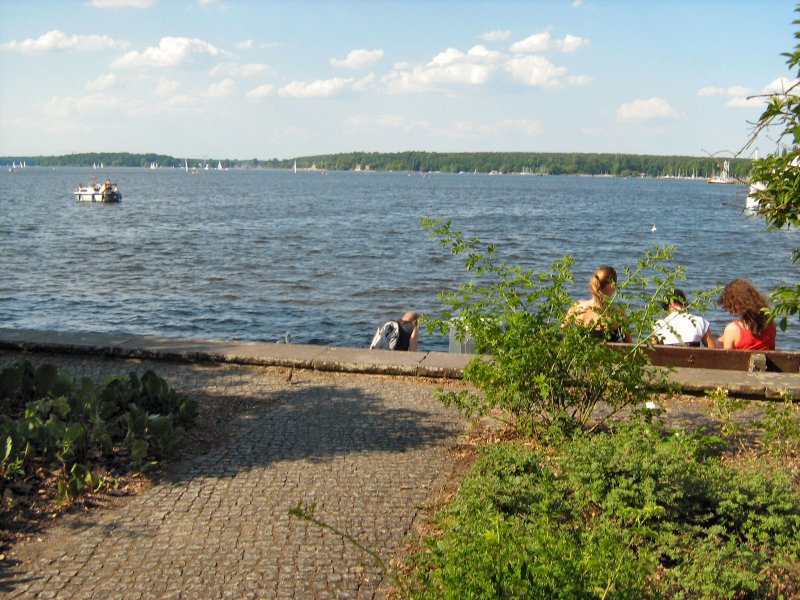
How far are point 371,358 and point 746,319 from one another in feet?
12.2

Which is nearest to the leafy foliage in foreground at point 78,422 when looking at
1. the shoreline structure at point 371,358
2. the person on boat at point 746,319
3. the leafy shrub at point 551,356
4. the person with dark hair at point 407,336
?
the shoreline structure at point 371,358

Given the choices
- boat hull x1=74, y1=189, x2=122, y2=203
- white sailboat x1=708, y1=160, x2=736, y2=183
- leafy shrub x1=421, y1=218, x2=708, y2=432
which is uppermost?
white sailboat x1=708, y1=160, x2=736, y2=183

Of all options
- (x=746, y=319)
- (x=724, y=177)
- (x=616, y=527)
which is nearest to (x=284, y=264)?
(x=746, y=319)

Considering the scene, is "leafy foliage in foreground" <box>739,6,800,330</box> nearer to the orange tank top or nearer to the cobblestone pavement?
the cobblestone pavement

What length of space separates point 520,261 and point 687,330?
21457 millimetres

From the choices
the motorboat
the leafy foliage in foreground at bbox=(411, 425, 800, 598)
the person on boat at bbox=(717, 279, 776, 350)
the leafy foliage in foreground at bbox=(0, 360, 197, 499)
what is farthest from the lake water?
the motorboat

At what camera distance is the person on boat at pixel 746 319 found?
8.19 metres

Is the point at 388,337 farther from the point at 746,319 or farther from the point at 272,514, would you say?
the point at 272,514

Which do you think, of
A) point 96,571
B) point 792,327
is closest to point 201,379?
point 96,571

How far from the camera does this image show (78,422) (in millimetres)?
5816

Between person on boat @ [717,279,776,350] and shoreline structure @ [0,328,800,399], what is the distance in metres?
0.50

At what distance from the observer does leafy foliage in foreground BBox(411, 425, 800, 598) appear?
127 inches

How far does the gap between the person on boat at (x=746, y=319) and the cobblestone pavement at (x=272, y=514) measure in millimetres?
3269

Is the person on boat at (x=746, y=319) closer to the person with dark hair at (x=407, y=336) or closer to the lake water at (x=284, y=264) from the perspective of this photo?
the lake water at (x=284, y=264)
